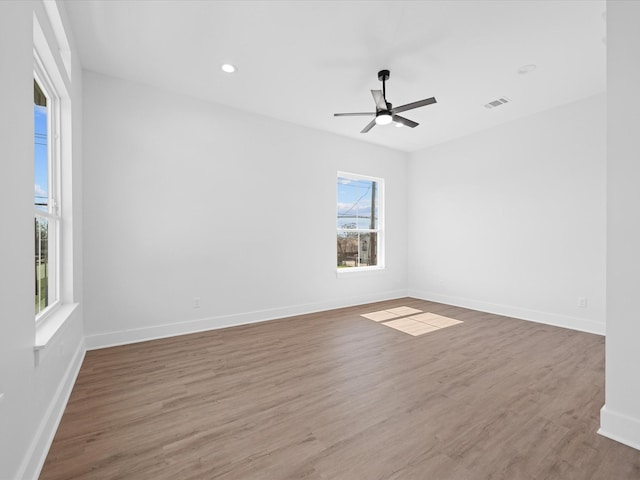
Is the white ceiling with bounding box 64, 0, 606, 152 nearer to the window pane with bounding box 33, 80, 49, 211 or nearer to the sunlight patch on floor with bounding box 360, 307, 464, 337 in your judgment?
the window pane with bounding box 33, 80, 49, 211

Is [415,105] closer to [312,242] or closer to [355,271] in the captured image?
[312,242]

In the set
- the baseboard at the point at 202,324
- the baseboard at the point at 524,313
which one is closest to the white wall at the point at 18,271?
the baseboard at the point at 202,324

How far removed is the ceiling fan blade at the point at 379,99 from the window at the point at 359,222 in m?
2.25

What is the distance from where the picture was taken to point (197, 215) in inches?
156

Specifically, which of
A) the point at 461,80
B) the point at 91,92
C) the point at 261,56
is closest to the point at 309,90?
the point at 261,56

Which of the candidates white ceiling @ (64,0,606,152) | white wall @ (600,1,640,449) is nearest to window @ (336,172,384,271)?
white ceiling @ (64,0,606,152)

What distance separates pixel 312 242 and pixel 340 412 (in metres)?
3.18

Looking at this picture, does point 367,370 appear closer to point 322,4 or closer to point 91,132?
point 322,4

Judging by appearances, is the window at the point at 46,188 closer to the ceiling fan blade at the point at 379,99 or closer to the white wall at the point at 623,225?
the ceiling fan blade at the point at 379,99

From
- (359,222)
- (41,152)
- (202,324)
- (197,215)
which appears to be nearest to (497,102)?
(359,222)

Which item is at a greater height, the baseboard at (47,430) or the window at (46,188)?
the window at (46,188)

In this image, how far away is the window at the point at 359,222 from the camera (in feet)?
18.5

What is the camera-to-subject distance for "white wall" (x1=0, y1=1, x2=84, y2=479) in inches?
49.0

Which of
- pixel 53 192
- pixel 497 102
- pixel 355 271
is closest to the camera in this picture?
pixel 53 192
